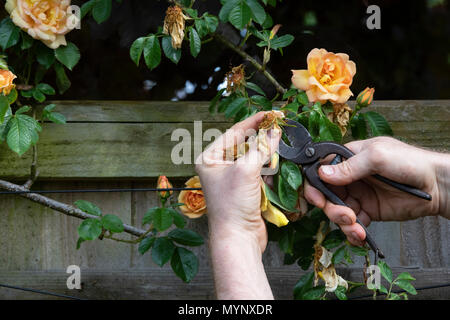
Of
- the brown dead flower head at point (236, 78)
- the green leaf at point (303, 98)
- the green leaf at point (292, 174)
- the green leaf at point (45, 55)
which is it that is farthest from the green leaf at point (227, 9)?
the green leaf at point (45, 55)

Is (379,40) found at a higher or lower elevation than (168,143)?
higher

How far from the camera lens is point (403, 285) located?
1046 millimetres

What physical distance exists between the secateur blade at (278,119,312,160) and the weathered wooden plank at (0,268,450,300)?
48 centimetres

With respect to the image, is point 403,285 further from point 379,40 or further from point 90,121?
point 379,40

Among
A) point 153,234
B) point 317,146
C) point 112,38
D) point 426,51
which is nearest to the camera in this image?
point 317,146

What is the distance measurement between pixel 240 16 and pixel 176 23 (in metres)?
0.14

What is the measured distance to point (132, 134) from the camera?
133 cm

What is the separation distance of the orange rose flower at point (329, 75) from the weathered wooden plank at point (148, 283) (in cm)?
52

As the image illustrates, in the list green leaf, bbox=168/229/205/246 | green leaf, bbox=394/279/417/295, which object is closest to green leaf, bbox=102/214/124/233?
→ green leaf, bbox=168/229/205/246

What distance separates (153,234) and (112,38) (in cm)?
65

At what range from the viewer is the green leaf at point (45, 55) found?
1.24 metres
